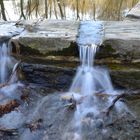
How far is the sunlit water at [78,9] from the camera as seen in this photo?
46.4 feet

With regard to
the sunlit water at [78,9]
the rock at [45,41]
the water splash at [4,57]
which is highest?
the rock at [45,41]

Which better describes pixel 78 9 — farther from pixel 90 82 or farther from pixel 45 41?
pixel 90 82

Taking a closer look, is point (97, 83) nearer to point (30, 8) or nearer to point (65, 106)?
point (65, 106)

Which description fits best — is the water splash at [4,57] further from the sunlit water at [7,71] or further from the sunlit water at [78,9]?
the sunlit water at [78,9]

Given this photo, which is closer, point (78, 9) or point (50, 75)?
point (50, 75)

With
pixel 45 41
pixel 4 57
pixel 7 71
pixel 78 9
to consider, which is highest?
pixel 45 41

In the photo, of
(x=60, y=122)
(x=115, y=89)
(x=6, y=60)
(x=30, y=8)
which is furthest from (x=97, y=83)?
(x=30, y=8)

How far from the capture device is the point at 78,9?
1475 centimetres

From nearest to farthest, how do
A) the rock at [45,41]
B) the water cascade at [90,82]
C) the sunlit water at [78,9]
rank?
the water cascade at [90,82]
the rock at [45,41]
the sunlit water at [78,9]

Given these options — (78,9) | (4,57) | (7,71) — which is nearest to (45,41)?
(4,57)

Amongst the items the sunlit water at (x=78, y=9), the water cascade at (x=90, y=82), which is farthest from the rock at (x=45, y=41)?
the sunlit water at (x=78, y=9)

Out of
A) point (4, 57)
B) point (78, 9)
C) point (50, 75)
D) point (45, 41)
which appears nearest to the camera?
point (45, 41)

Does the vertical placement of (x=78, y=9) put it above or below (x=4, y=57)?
below

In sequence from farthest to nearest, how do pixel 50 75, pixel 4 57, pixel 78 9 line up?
pixel 78 9
pixel 4 57
pixel 50 75
